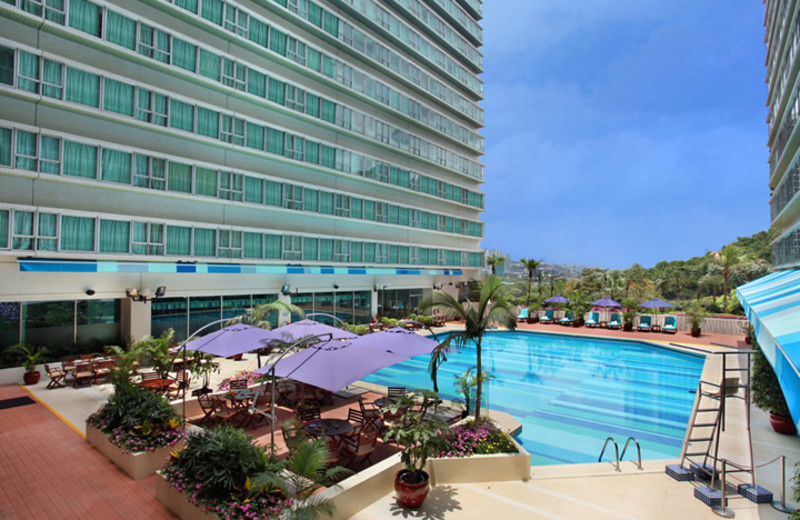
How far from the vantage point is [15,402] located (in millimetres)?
12922

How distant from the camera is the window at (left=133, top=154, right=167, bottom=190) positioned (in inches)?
720

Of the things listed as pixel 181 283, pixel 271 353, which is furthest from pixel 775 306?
pixel 181 283

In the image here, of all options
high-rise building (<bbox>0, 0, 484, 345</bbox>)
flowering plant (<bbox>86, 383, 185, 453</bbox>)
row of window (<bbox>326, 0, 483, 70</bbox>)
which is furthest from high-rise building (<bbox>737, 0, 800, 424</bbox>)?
row of window (<bbox>326, 0, 483, 70</bbox>)

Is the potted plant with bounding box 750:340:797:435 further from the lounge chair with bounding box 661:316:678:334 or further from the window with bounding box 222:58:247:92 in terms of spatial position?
the window with bounding box 222:58:247:92

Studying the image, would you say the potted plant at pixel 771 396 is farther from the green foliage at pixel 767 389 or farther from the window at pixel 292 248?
the window at pixel 292 248

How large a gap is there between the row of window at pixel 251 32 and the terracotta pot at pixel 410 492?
19926 mm

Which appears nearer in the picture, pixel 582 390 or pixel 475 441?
pixel 475 441

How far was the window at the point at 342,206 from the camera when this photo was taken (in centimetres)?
2848

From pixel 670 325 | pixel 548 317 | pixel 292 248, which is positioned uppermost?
pixel 292 248

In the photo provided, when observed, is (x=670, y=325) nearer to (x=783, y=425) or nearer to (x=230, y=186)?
(x=783, y=425)

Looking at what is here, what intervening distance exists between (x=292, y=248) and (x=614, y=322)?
23103 mm

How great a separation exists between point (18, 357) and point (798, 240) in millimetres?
30431

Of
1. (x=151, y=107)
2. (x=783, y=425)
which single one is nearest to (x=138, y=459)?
(x=783, y=425)

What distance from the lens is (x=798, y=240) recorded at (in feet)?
56.5
